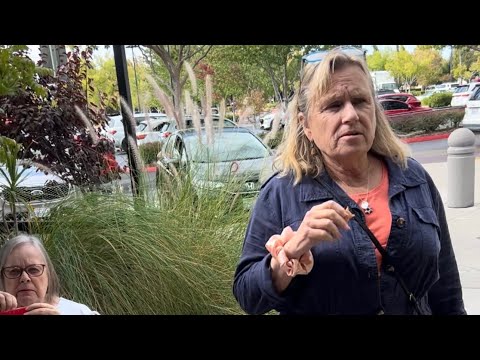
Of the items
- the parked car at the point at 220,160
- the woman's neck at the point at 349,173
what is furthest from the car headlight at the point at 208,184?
the woman's neck at the point at 349,173

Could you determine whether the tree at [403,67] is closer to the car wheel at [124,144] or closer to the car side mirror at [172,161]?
the car side mirror at [172,161]

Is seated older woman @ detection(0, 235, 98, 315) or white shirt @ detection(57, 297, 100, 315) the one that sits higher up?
seated older woman @ detection(0, 235, 98, 315)

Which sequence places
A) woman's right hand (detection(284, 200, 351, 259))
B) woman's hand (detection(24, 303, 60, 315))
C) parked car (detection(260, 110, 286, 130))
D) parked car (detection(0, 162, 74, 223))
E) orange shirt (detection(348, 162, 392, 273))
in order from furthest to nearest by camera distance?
1. parked car (detection(0, 162, 74, 223))
2. parked car (detection(260, 110, 286, 130))
3. woman's hand (detection(24, 303, 60, 315))
4. orange shirt (detection(348, 162, 392, 273))
5. woman's right hand (detection(284, 200, 351, 259))

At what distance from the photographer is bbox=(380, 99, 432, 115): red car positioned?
215 cm

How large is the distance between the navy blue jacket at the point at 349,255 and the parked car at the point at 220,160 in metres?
1.54

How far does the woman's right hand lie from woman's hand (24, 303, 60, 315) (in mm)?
933

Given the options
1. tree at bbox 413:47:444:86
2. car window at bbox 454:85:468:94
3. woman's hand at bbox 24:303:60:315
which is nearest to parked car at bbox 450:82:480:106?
car window at bbox 454:85:468:94

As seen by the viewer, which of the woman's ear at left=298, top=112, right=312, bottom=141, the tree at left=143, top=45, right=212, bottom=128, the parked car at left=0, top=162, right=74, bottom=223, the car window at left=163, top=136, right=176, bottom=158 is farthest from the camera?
the car window at left=163, top=136, right=176, bottom=158

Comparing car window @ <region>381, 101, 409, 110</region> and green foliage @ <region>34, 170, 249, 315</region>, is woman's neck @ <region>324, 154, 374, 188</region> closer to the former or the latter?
car window @ <region>381, 101, 409, 110</region>

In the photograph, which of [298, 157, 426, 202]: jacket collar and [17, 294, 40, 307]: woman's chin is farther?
[17, 294, 40, 307]: woman's chin

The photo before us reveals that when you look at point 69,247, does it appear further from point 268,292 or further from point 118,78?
point 268,292

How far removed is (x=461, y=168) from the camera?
9.98 ft

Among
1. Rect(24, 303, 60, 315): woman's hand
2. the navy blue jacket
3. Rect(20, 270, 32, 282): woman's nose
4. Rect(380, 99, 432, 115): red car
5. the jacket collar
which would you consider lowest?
Rect(24, 303, 60, 315): woman's hand
